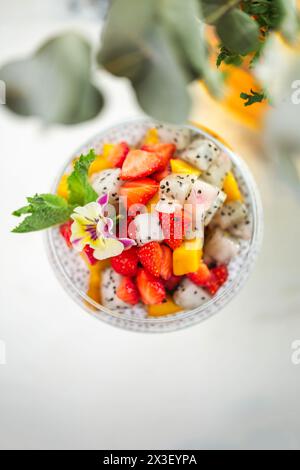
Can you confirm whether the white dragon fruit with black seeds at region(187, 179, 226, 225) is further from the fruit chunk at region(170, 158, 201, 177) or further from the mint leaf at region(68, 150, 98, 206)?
the mint leaf at region(68, 150, 98, 206)

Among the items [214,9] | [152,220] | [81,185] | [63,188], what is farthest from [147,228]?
[214,9]

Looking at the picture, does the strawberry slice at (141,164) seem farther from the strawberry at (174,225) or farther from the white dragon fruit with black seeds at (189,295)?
the white dragon fruit with black seeds at (189,295)

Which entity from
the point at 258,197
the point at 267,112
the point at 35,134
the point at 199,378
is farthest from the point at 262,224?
the point at 35,134

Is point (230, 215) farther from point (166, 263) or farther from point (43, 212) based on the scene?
point (43, 212)

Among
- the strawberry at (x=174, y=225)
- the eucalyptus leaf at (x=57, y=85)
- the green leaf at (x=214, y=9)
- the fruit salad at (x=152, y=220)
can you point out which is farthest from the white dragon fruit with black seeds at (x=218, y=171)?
the green leaf at (x=214, y=9)

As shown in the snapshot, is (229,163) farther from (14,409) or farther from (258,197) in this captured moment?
(14,409)
